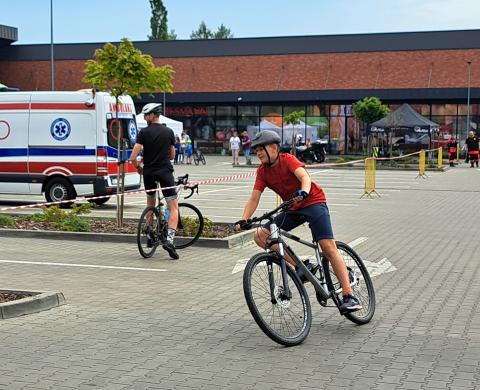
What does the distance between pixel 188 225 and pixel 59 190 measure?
22.4ft

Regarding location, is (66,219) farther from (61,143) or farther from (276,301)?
(276,301)

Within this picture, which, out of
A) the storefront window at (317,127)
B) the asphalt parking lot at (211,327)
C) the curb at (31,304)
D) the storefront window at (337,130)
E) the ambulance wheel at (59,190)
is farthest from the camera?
the storefront window at (317,127)

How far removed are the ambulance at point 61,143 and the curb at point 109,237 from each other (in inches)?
191

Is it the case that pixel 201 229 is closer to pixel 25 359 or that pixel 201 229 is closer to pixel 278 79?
pixel 25 359

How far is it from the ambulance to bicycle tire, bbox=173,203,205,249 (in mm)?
5861

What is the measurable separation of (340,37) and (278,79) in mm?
4851

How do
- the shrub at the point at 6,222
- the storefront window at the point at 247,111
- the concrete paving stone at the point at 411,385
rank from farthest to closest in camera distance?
1. the storefront window at the point at 247,111
2. the shrub at the point at 6,222
3. the concrete paving stone at the point at 411,385

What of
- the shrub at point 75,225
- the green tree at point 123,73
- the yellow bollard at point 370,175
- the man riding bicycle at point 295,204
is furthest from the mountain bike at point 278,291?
the yellow bollard at point 370,175

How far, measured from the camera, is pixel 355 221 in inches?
602

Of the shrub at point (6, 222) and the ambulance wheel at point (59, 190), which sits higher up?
the ambulance wheel at point (59, 190)

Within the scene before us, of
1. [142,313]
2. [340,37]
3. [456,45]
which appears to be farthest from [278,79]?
[142,313]

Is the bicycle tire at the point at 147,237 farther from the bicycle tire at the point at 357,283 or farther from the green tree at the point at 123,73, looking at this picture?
the bicycle tire at the point at 357,283

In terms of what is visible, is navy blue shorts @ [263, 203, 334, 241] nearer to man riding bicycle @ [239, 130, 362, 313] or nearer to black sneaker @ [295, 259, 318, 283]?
man riding bicycle @ [239, 130, 362, 313]

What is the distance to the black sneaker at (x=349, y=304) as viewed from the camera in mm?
6672
